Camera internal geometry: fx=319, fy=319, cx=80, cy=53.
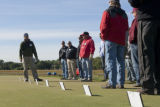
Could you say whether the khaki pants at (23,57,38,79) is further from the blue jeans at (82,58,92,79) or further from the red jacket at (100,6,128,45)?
the red jacket at (100,6,128,45)

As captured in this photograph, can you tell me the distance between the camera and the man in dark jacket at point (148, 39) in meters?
4.51

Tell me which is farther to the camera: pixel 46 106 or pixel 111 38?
pixel 111 38

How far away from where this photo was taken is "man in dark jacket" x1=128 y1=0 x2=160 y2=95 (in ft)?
14.8

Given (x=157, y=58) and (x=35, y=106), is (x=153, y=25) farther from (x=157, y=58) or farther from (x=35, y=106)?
(x=35, y=106)

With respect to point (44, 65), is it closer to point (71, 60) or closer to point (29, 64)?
point (71, 60)

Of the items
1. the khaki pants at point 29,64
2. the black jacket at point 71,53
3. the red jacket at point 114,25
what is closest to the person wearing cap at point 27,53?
the khaki pants at point 29,64

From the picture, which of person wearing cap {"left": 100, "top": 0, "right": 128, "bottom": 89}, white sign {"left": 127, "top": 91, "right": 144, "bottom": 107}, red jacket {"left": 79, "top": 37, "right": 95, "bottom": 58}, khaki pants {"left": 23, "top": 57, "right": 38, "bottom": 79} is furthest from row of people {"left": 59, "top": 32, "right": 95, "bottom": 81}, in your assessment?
white sign {"left": 127, "top": 91, "right": 144, "bottom": 107}

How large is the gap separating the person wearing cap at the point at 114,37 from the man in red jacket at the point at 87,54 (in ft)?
15.8

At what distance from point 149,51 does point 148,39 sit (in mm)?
172

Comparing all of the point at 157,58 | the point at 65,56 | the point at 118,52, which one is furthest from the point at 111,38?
the point at 65,56

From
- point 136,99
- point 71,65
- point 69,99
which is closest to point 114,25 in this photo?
point 69,99

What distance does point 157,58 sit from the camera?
4.66 meters

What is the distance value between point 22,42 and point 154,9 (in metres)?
8.90

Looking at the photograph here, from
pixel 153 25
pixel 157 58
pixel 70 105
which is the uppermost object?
pixel 153 25
